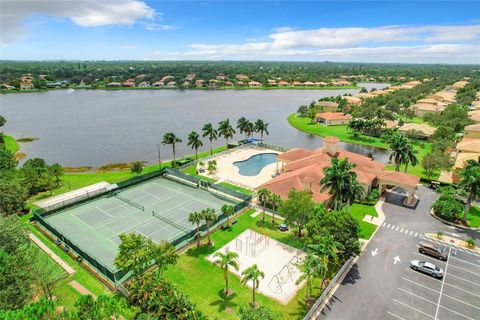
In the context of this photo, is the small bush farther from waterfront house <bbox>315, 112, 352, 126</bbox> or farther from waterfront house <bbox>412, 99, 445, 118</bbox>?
waterfront house <bbox>412, 99, 445, 118</bbox>

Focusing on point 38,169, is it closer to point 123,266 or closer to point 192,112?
point 123,266

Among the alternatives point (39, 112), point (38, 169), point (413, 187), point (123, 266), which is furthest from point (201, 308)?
point (39, 112)

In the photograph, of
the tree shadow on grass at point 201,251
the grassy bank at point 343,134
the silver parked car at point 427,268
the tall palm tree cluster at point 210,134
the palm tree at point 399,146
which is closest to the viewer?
the silver parked car at point 427,268

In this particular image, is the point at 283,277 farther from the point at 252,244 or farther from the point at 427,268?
the point at 427,268

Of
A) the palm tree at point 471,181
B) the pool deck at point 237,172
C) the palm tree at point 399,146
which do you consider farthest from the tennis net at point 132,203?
the palm tree at point 471,181

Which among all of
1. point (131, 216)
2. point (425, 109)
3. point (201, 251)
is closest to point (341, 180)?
point (201, 251)

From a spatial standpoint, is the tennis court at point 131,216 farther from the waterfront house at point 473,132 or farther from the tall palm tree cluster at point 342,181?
the waterfront house at point 473,132
